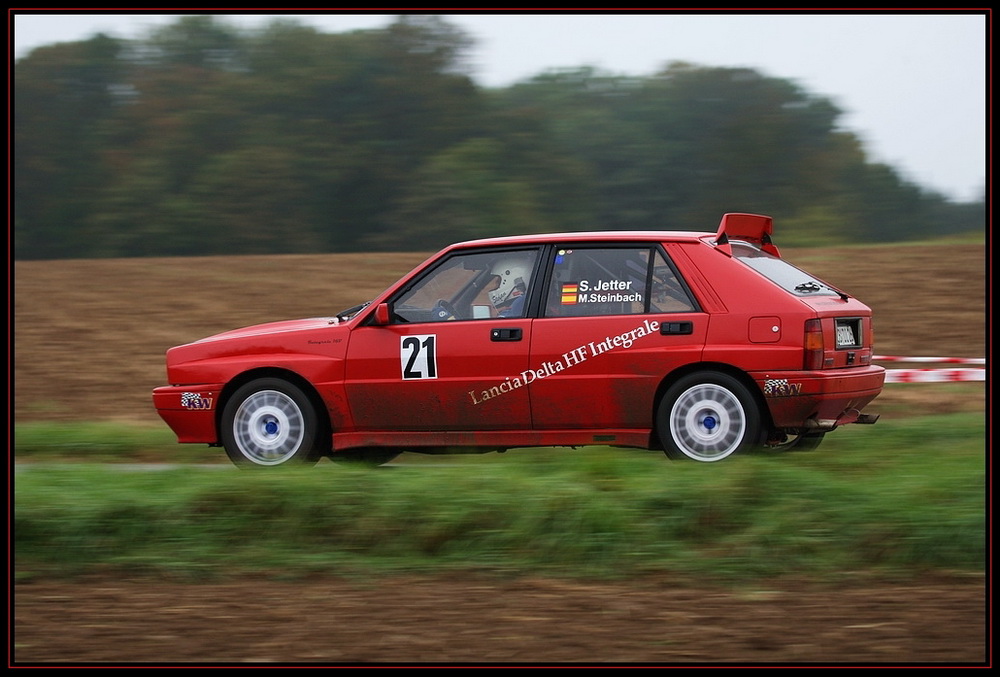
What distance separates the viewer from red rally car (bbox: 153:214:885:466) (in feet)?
23.6

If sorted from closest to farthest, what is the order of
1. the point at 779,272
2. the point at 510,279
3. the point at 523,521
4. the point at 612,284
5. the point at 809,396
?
the point at 523,521, the point at 809,396, the point at 612,284, the point at 779,272, the point at 510,279

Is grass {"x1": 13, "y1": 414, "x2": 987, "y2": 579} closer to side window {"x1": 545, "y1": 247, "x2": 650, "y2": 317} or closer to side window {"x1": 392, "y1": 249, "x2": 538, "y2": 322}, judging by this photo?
side window {"x1": 545, "y1": 247, "x2": 650, "y2": 317}

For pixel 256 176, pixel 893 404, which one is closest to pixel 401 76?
pixel 256 176

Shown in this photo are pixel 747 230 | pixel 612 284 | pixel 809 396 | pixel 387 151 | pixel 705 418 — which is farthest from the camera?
pixel 387 151

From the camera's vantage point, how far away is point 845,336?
292 inches

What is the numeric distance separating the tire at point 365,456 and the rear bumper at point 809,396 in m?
2.51

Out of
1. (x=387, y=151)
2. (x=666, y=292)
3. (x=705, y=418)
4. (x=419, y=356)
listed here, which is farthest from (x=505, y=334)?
(x=387, y=151)

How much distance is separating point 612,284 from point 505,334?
30.0 inches

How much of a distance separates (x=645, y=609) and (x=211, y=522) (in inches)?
92.5

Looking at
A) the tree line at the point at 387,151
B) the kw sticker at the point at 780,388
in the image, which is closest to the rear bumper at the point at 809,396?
the kw sticker at the point at 780,388

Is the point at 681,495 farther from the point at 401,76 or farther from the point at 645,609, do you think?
the point at 401,76

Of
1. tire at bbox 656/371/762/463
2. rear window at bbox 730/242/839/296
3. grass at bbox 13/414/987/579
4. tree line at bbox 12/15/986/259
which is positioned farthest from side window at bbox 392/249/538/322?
tree line at bbox 12/15/986/259

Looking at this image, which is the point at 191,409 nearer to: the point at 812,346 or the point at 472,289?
the point at 472,289

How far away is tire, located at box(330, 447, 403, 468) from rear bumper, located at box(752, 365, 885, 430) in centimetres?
251
